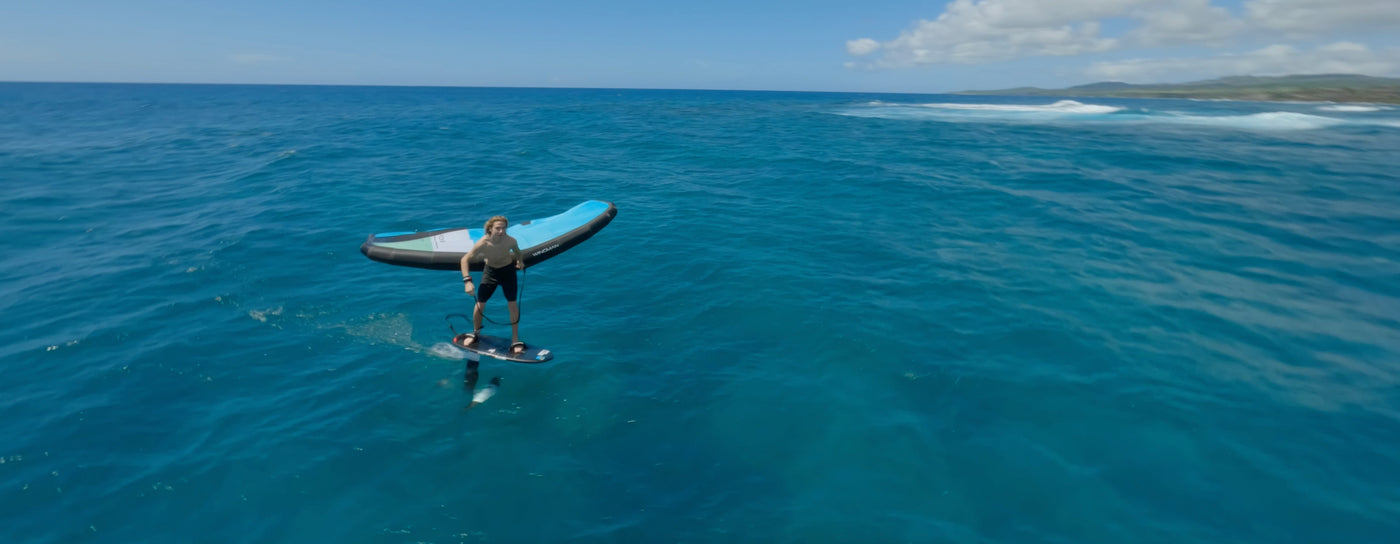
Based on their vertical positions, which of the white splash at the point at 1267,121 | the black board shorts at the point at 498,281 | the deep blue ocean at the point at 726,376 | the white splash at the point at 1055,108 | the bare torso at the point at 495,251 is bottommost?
the deep blue ocean at the point at 726,376

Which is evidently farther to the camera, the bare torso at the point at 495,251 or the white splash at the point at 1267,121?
the white splash at the point at 1267,121

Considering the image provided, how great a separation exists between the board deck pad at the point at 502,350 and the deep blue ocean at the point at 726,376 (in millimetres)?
717

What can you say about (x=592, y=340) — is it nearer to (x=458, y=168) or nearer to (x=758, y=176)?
(x=758, y=176)

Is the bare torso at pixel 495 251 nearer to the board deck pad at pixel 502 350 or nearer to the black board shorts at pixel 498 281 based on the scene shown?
the black board shorts at pixel 498 281

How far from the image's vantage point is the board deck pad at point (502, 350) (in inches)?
427

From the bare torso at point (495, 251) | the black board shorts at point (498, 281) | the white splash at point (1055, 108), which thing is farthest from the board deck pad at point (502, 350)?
the white splash at point (1055, 108)

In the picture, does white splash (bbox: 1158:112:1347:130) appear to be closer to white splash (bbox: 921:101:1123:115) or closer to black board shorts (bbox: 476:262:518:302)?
white splash (bbox: 921:101:1123:115)

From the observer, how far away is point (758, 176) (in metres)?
32.0

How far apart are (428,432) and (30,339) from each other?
1009 centimetres

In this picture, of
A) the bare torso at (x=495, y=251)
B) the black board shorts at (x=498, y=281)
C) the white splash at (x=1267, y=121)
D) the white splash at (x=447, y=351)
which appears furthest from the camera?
the white splash at (x=1267, y=121)

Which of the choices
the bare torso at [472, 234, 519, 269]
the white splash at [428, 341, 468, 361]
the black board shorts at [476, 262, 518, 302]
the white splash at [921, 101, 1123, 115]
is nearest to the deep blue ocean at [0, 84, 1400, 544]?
the white splash at [428, 341, 468, 361]

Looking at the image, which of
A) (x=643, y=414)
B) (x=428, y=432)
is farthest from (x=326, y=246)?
(x=643, y=414)

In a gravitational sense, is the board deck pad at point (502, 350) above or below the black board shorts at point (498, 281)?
below

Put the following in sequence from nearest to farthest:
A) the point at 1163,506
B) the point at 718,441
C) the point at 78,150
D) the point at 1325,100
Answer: the point at 1163,506 < the point at 718,441 < the point at 78,150 < the point at 1325,100
